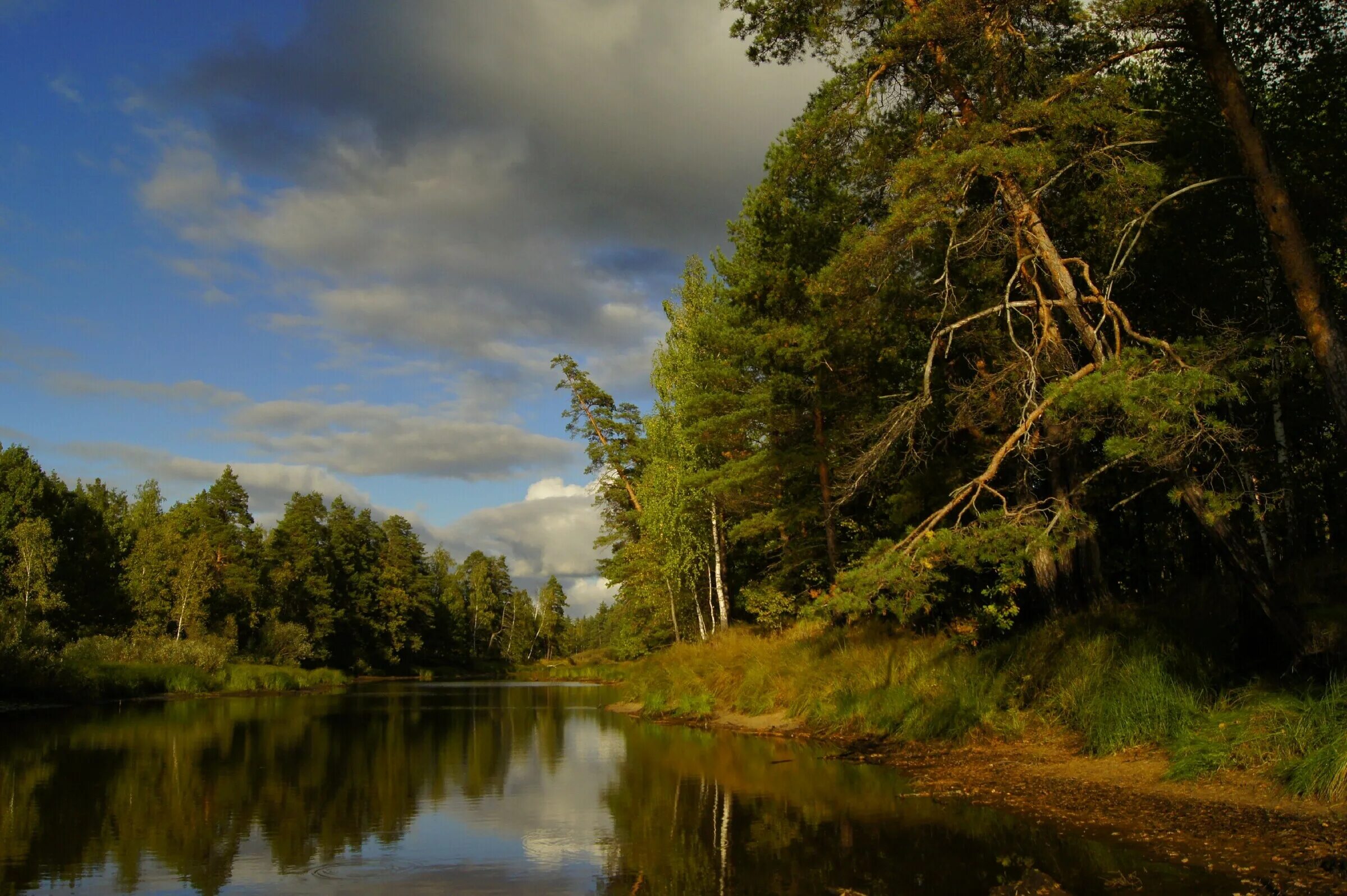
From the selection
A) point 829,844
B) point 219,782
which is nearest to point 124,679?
point 219,782

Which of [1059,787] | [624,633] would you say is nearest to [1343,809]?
[1059,787]

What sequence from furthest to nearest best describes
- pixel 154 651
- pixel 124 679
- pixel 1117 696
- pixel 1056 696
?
pixel 154 651, pixel 124 679, pixel 1056 696, pixel 1117 696

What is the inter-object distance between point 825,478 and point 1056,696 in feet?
35.5

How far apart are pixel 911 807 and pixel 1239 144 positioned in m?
8.39

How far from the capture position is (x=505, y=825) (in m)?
10.7

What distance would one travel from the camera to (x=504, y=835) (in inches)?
396

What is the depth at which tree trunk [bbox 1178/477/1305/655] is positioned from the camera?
1019 cm

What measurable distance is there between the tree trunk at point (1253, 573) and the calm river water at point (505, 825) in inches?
161

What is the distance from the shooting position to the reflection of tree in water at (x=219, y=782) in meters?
8.96

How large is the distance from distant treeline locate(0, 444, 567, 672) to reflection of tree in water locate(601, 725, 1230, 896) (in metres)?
28.1

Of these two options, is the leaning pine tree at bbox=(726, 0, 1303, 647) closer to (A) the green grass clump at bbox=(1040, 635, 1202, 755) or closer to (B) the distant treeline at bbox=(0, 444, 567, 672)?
(A) the green grass clump at bbox=(1040, 635, 1202, 755)

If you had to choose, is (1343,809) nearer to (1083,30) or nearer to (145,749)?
(1083,30)

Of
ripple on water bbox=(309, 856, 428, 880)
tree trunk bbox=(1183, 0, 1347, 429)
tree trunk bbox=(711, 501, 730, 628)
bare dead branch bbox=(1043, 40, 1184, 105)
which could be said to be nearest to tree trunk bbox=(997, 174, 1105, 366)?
bare dead branch bbox=(1043, 40, 1184, 105)

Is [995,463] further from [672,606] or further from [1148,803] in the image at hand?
[672,606]
